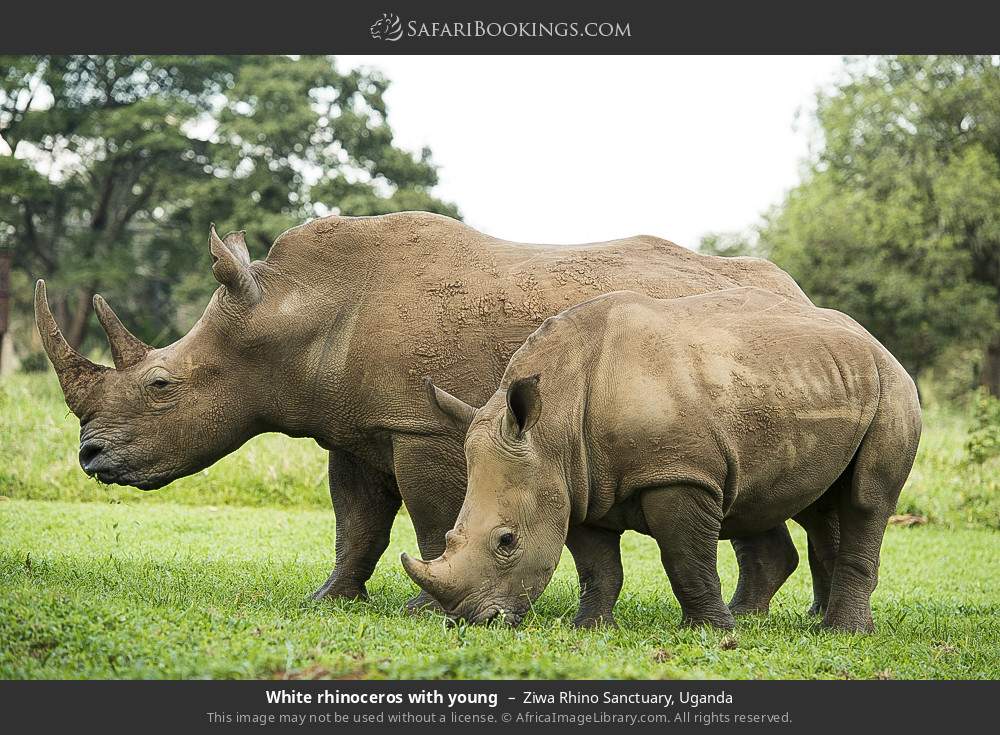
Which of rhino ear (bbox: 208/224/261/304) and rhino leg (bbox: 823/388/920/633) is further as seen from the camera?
rhino ear (bbox: 208/224/261/304)

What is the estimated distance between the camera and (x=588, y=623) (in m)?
7.84

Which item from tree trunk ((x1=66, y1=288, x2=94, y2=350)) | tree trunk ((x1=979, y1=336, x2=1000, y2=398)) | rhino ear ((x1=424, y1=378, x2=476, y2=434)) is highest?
rhino ear ((x1=424, y1=378, x2=476, y2=434))

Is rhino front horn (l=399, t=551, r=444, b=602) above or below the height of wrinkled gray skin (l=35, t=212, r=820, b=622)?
below

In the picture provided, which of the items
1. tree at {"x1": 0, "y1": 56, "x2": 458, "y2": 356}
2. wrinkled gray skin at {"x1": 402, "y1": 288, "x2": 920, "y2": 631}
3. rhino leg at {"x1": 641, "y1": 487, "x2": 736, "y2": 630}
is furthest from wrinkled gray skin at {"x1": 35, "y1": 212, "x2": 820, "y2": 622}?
tree at {"x1": 0, "y1": 56, "x2": 458, "y2": 356}

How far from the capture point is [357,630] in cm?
714

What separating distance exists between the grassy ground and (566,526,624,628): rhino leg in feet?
0.64

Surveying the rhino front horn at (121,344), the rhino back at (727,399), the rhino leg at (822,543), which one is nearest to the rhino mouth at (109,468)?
the rhino front horn at (121,344)

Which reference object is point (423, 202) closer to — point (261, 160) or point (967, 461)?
point (261, 160)

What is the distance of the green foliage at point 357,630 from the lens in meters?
6.20

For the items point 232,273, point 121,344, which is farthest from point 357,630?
point 121,344

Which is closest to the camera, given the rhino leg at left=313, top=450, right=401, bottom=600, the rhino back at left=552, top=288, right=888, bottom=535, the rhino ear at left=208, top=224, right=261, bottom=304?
the rhino back at left=552, top=288, right=888, bottom=535

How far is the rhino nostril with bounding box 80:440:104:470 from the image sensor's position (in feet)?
28.6

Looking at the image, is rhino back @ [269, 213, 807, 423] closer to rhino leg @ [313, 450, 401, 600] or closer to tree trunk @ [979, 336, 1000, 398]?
rhino leg @ [313, 450, 401, 600]

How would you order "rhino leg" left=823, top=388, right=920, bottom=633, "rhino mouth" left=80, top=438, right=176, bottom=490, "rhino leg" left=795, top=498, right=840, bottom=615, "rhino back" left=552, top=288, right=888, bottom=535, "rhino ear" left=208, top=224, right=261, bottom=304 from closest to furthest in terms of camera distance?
"rhino back" left=552, top=288, right=888, bottom=535, "rhino leg" left=823, top=388, right=920, bottom=633, "rhino ear" left=208, top=224, right=261, bottom=304, "rhino mouth" left=80, top=438, right=176, bottom=490, "rhino leg" left=795, top=498, right=840, bottom=615
